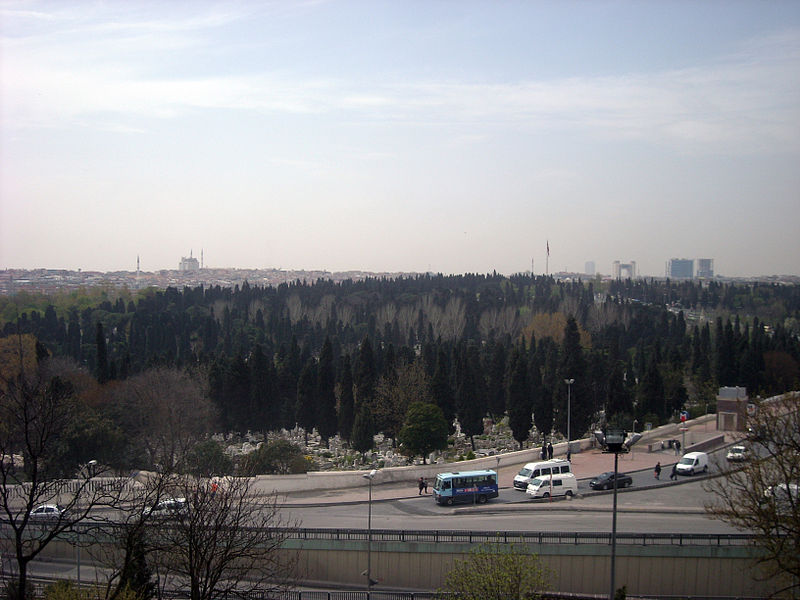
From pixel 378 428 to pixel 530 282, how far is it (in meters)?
94.6

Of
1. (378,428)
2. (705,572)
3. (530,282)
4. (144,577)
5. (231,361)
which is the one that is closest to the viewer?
(144,577)

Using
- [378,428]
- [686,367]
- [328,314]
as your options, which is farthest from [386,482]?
[328,314]

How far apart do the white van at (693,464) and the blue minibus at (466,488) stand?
671 centimetres

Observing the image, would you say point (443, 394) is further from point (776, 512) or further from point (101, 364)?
point (776, 512)

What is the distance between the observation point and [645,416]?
35.0 metres

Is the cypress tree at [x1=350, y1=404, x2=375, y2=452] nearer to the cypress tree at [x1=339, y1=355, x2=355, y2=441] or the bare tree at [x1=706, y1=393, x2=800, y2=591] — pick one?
the cypress tree at [x1=339, y1=355, x2=355, y2=441]

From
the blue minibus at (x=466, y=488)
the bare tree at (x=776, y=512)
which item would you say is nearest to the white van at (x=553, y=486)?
the blue minibus at (x=466, y=488)

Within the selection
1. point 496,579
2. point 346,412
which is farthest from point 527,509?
point 346,412

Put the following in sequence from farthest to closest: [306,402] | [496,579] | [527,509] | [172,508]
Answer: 1. [306,402]
2. [527,509]
3. [172,508]
4. [496,579]

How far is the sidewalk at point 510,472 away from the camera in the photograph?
22312 millimetres

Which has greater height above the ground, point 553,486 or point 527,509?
point 553,486

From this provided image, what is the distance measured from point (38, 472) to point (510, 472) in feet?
52.1

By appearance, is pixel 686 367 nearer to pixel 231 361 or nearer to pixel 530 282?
pixel 231 361

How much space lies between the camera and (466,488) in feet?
70.3
